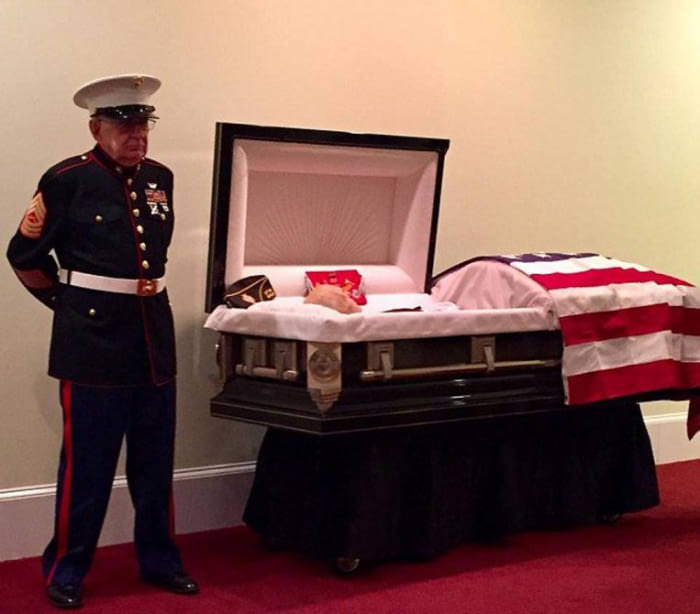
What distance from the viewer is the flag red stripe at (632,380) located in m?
3.69

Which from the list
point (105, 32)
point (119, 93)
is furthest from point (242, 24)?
point (119, 93)

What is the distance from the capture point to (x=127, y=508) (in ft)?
12.3

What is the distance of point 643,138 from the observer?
5.10 m

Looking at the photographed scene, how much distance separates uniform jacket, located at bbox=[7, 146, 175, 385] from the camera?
10.1ft

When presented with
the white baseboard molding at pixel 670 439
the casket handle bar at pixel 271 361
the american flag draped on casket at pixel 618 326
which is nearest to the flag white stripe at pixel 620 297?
the american flag draped on casket at pixel 618 326

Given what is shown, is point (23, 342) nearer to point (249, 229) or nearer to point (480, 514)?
point (249, 229)

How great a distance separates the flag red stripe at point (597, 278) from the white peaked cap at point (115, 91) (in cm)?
143

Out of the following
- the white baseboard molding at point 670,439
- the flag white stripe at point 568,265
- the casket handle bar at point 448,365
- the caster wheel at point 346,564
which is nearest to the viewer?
the casket handle bar at point 448,365

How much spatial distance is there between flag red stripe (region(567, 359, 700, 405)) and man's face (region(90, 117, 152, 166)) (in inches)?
61.3

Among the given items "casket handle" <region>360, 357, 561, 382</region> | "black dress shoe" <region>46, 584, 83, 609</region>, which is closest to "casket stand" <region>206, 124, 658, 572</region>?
"casket handle" <region>360, 357, 561, 382</region>

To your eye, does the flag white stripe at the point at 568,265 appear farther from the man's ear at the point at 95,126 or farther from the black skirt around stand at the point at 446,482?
the man's ear at the point at 95,126

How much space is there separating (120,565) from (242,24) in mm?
1839

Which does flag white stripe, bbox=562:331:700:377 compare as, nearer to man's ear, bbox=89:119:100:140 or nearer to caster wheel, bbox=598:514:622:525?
caster wheel, bbox=598:514:622:525

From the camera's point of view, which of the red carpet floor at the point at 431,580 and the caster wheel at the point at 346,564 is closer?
the red carpet floor at the point at 431,580
